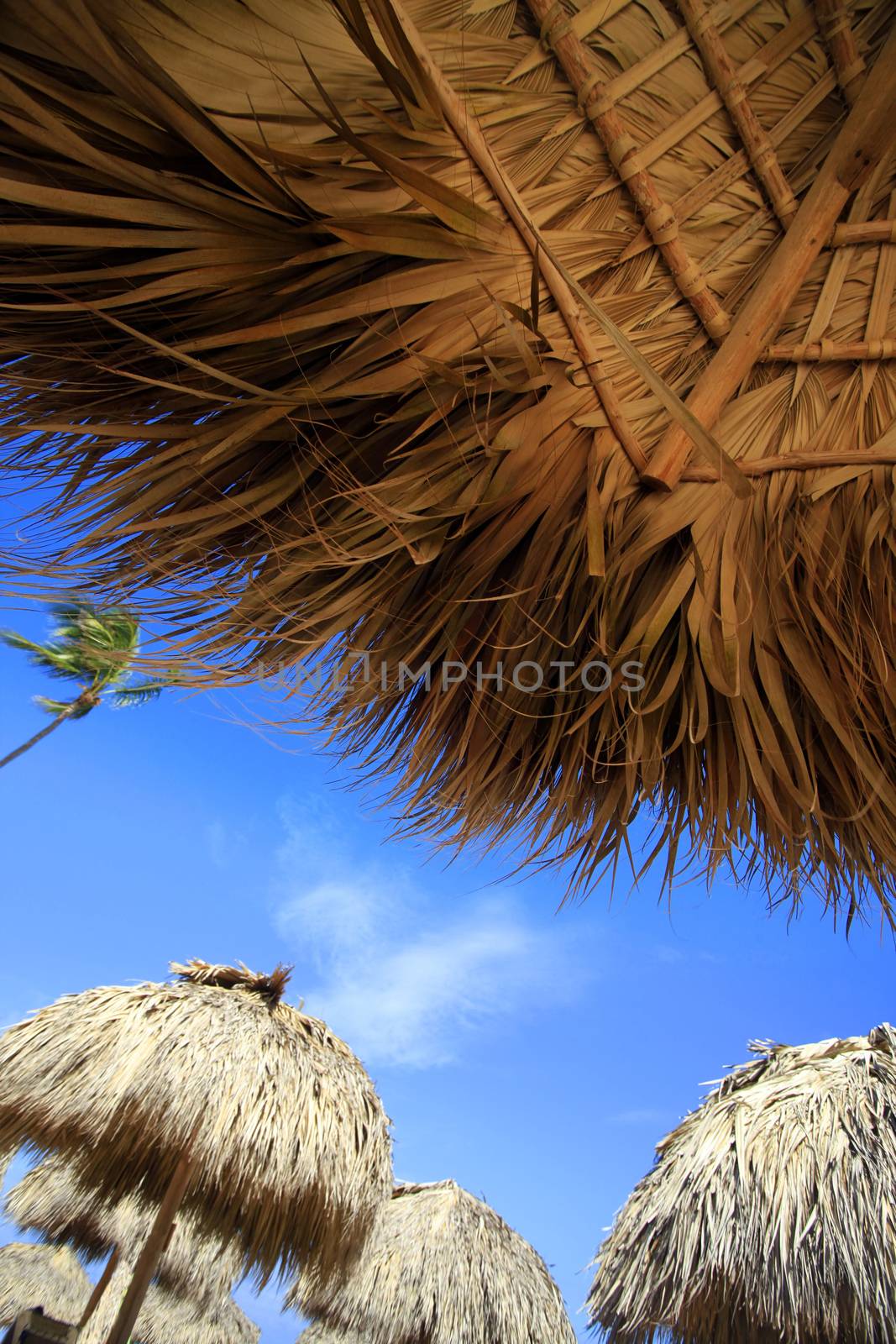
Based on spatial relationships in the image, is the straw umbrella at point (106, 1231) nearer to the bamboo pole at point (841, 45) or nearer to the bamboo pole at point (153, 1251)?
the bamboo pole at point (153, 1251)

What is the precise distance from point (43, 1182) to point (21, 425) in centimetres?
735


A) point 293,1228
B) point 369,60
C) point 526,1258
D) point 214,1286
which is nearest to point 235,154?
point 369,60

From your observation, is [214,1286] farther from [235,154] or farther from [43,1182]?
[235,154]

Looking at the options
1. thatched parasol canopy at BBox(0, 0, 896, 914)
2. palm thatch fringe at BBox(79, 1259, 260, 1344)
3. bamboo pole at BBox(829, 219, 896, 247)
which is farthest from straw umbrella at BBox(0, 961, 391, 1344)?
bamboo pole at BBox(829, 219, 896, 247)

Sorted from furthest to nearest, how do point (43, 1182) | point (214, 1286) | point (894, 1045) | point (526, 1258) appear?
1. point (214, 1286)
2. point (43, 1182)
3. point (526, 1258)
4. point (894, 1045)

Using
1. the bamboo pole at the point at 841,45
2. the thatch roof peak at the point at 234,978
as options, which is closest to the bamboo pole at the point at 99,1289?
the thatch roof peak at the point at 234,978

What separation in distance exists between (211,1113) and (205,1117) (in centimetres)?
3

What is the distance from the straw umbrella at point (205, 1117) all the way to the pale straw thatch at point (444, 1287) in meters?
1.44

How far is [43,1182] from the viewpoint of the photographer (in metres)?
6.47

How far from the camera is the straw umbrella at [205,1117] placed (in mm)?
3963

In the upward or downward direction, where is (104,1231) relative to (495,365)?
downward

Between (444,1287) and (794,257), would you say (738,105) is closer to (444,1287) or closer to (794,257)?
(794,257)

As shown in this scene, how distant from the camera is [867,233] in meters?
0.87

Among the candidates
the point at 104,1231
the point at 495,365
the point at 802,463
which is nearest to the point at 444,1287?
the point at 104,1231
